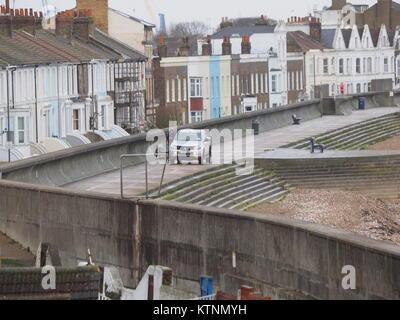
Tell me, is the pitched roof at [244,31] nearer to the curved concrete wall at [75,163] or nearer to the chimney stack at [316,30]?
the chimney stack at [316,30]

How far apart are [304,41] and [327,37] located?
399 cm

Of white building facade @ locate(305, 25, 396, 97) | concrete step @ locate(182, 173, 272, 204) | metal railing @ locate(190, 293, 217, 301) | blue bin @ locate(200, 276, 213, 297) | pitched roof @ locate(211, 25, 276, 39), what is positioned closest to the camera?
metal railing @ locate(190, 293, 217, 301)

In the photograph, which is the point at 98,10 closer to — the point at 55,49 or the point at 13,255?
the point at 55,49

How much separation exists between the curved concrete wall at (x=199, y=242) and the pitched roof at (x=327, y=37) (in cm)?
7761

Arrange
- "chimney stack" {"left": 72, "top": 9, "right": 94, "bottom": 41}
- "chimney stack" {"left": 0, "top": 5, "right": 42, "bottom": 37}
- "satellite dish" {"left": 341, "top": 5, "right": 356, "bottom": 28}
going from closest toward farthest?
1. "chimney stack" {"left": 0, "top": 5, "right": 42, "bottom": 37}
2. "chimney stack" {"left": 72, "top": 9, "right": 94, "bottom": 41}
3. "satellite dish" {"left": 341, "top": 5, "right": 356, "bottom": 28}

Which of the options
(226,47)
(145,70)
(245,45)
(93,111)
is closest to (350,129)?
(93,111)

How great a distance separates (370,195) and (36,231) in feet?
58.8

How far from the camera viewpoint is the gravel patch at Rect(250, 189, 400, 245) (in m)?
37.8

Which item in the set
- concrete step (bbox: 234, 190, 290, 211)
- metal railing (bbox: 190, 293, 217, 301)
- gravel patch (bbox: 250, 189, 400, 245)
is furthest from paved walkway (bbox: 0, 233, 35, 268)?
concrete step (bbox: 234, 190, 290, 211)

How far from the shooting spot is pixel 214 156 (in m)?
46.0

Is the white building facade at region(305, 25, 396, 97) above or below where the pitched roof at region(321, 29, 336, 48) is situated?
below

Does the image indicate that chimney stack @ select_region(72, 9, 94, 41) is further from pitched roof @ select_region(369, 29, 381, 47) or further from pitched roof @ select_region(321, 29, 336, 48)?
pitched roof @ select_region(369, 29, 381, 47)

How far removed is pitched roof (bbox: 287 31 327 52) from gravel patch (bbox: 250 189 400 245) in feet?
188
